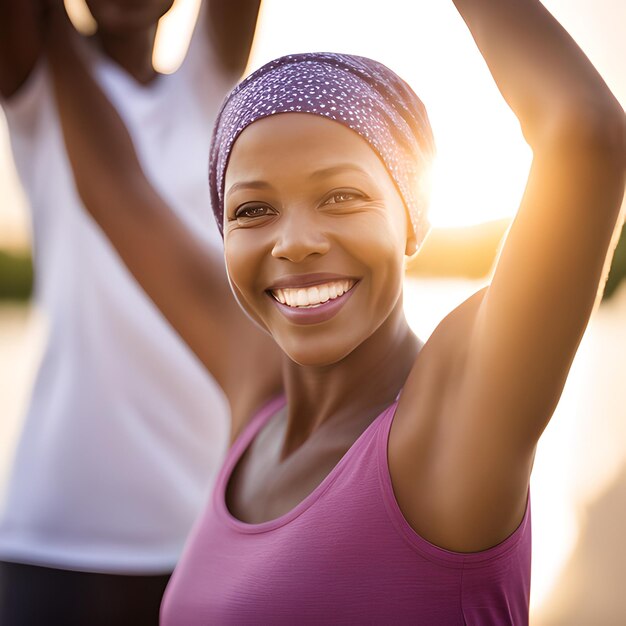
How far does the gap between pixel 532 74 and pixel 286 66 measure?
1.91 ft

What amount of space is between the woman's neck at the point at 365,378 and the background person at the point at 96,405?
2.16ft

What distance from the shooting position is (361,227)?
136 centimetres

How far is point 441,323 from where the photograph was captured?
1257 millimetres

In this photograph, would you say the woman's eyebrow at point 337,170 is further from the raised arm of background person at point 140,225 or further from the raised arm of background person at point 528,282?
the raised arm of background person at point 140,225

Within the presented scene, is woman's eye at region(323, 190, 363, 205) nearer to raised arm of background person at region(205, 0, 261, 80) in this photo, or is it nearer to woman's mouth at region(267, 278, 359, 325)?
woman's mouth at region(267, 278, 359, 325)

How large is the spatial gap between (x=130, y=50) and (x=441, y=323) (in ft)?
5.28

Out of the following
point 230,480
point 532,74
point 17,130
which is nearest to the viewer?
point 532,74

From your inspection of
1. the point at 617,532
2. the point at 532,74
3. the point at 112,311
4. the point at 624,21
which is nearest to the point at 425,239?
the point at 532,74

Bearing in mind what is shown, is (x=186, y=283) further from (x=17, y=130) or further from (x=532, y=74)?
(x=532, y=74)

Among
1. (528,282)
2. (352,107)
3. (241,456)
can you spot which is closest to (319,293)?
(352,107)

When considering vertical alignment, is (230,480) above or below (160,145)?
below

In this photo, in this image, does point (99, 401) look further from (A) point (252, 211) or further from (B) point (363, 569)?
(B) point (363, 569)

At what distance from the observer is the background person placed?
2.13 m

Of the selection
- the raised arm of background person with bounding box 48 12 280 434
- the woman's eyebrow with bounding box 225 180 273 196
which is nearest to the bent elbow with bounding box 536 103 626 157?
the woman's eyebrow with bounding box 225 180 273 196
